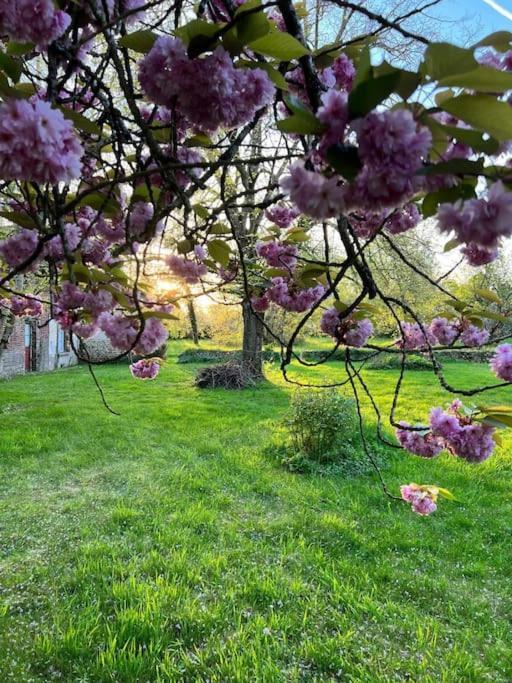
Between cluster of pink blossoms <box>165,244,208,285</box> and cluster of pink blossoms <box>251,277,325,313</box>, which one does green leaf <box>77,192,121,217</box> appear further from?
cluster of pink blossoms <box>251,277,325,313</box>

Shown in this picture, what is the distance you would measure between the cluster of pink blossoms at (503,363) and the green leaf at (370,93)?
1.10 m

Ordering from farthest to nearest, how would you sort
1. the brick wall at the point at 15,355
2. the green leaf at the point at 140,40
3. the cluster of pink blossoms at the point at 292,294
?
1. the brick wall at the point at 15,355
2. the cluster of pink blossoms at the point at 292,294
3. the green leaf at the point at 140,40

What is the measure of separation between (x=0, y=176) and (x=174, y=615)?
2.13 meters

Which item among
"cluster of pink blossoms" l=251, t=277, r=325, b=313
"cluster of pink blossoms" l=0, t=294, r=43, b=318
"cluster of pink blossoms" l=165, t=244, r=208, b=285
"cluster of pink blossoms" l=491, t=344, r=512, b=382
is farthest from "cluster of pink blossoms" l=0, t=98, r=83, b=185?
"cluster of pink blossoms" l=0, t=294, r=43, b=318

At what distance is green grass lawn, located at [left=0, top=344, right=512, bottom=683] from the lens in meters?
1.95

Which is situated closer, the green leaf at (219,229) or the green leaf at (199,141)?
the green leaf at (199,141)

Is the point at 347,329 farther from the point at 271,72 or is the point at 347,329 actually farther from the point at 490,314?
the point at 271,72

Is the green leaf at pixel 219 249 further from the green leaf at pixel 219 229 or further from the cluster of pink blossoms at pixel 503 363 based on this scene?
the cluster of pink blossoms at pixel 503 363

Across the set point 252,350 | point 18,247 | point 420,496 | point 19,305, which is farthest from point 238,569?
point 252,350

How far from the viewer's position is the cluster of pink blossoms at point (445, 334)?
157cm

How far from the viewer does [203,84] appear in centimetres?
55

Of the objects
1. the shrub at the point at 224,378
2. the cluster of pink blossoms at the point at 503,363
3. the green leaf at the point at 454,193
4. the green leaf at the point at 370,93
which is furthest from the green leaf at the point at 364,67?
the shrub at the point at 224,378

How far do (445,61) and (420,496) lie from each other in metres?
1.57

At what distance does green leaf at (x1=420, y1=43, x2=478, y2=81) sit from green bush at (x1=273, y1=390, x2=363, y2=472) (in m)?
4.23
